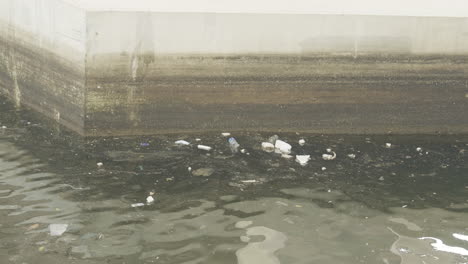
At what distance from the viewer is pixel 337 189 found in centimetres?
770

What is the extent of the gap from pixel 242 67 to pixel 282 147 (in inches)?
47.7

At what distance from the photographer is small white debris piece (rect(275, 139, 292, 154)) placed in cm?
865

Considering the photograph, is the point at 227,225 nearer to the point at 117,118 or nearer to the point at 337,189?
the point at 337,189

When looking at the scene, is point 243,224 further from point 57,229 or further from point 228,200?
Result: point 57,229

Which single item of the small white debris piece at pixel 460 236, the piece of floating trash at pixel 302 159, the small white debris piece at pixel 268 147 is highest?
the small white debris piece at pixel 268 147

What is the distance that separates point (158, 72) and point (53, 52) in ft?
4.88

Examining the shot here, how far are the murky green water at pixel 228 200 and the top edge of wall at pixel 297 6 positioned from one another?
1.69 meters

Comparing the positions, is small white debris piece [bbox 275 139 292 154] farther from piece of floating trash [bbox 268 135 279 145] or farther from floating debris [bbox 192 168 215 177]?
floating debris [bbox 192 168 215 177]

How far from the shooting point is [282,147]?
28.5ft

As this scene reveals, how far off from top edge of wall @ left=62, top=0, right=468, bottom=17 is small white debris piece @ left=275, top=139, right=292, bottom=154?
1.74 metres

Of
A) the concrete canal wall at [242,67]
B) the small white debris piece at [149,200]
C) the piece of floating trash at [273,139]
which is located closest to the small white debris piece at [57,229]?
the small white debris piece at [149,200]

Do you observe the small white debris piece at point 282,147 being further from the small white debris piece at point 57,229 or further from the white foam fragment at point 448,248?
the small white debris piece at point 57,229

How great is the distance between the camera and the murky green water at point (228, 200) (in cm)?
625

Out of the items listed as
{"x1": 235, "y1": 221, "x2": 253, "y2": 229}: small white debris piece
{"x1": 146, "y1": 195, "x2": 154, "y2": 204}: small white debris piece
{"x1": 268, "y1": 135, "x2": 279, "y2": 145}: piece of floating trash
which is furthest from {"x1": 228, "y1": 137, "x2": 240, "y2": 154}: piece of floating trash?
{"x1": 235, "y1": 221, "x2": 253, "y2": 229}: small white debris piece
